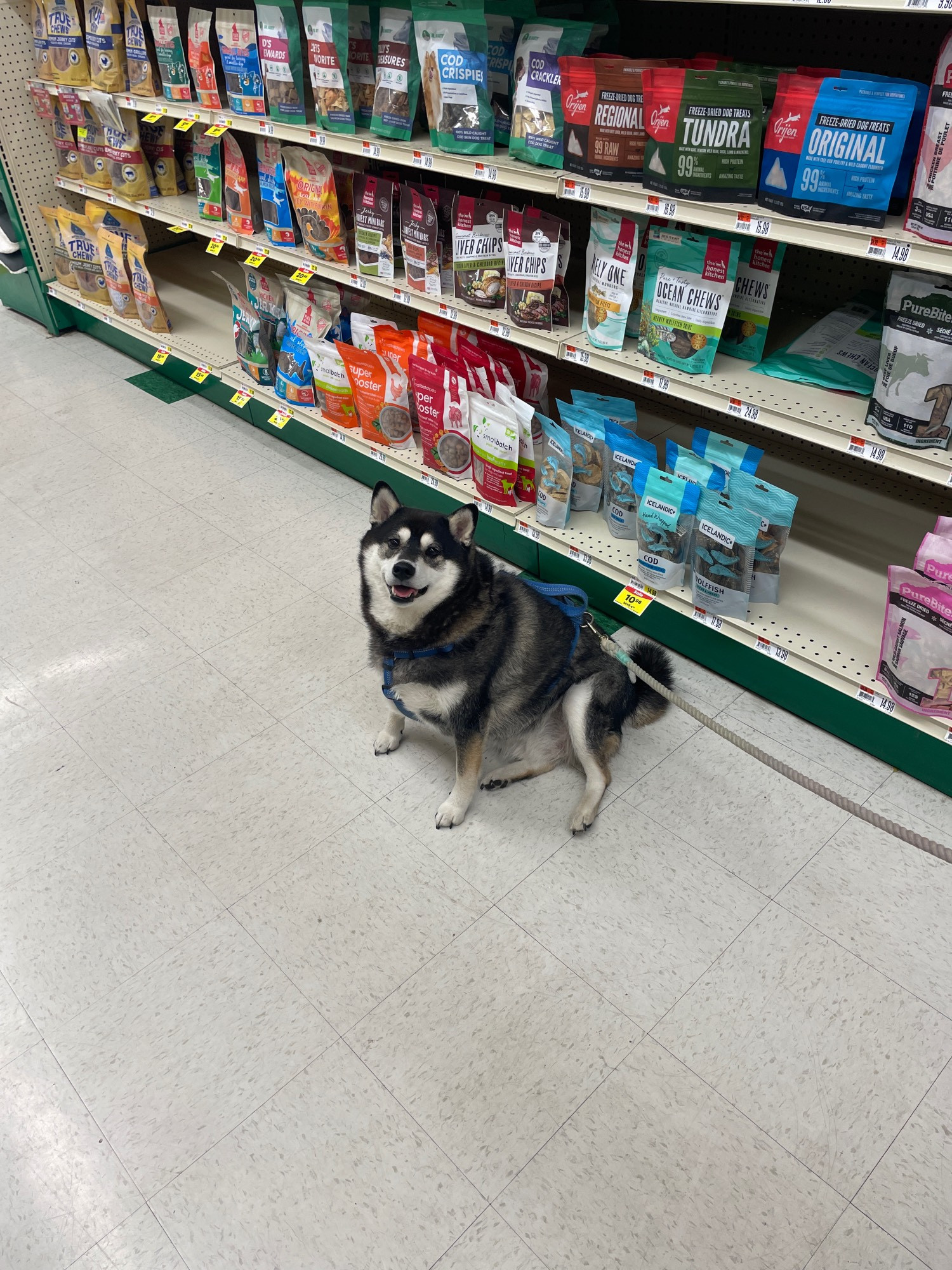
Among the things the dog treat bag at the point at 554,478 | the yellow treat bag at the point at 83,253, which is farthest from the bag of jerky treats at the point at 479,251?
the yellow treat bag at the point at 83,253

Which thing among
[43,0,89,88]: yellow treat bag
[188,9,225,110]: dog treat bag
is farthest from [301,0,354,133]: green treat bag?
[43,0,89,88]: yellow treat bag

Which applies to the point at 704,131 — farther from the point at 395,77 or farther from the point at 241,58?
the point at 241,58

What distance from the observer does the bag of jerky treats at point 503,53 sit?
2.38 metres

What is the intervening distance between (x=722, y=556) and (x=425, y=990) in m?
1.40

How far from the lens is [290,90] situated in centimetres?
288

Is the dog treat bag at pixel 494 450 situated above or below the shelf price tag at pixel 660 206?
below

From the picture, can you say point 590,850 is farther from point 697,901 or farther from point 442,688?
point 442,688

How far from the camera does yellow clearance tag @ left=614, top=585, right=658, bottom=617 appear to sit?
2527 millimetres

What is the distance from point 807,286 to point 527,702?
5.58ft

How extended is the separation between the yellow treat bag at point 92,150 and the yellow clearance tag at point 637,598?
3.59 m

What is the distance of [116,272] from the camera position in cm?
425

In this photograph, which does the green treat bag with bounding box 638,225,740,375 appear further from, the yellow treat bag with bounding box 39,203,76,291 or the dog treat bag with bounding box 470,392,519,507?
the yellow treat bag with bounding box 39,203,76,291

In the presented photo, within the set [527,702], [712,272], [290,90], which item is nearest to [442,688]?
[527,702]

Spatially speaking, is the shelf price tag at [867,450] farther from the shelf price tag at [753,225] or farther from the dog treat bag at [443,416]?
the dog treat bag at [443,416]
